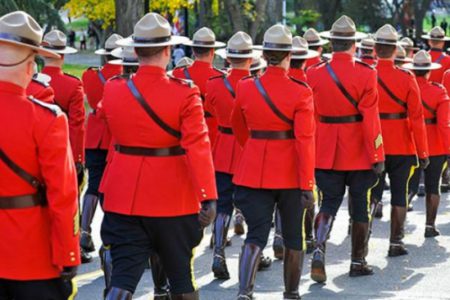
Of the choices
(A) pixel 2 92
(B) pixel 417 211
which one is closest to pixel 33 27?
(A) pixel 2 92

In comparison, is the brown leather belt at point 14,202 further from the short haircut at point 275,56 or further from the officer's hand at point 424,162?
the officer's hand at point 424,162

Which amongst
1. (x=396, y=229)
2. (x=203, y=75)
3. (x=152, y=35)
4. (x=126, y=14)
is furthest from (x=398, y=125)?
(x=126, y=14)

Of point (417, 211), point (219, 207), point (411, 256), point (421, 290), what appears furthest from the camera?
point (417, 211)

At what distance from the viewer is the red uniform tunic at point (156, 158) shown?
287 inches

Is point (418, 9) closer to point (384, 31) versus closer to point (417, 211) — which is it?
point (417, 211)

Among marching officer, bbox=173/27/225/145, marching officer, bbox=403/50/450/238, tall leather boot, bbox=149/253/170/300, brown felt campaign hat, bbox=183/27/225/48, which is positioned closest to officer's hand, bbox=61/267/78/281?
tall leather boot, bbox=149/253/170/300

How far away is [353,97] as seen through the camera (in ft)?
→ 32.9

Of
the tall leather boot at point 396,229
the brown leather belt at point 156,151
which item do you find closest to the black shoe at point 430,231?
the tall leather boot at point 396,229

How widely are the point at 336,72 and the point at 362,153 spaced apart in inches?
29.8

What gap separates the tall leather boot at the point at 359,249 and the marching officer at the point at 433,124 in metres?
2.36

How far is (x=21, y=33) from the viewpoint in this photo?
19.5 ft

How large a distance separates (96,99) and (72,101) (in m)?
0.93

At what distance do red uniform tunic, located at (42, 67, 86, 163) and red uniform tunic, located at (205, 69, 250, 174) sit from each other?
4.07 feet

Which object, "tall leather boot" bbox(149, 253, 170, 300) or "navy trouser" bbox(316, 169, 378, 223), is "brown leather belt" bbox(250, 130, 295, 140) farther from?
"navy trouser" bbox(316, 169, 378, 223)
